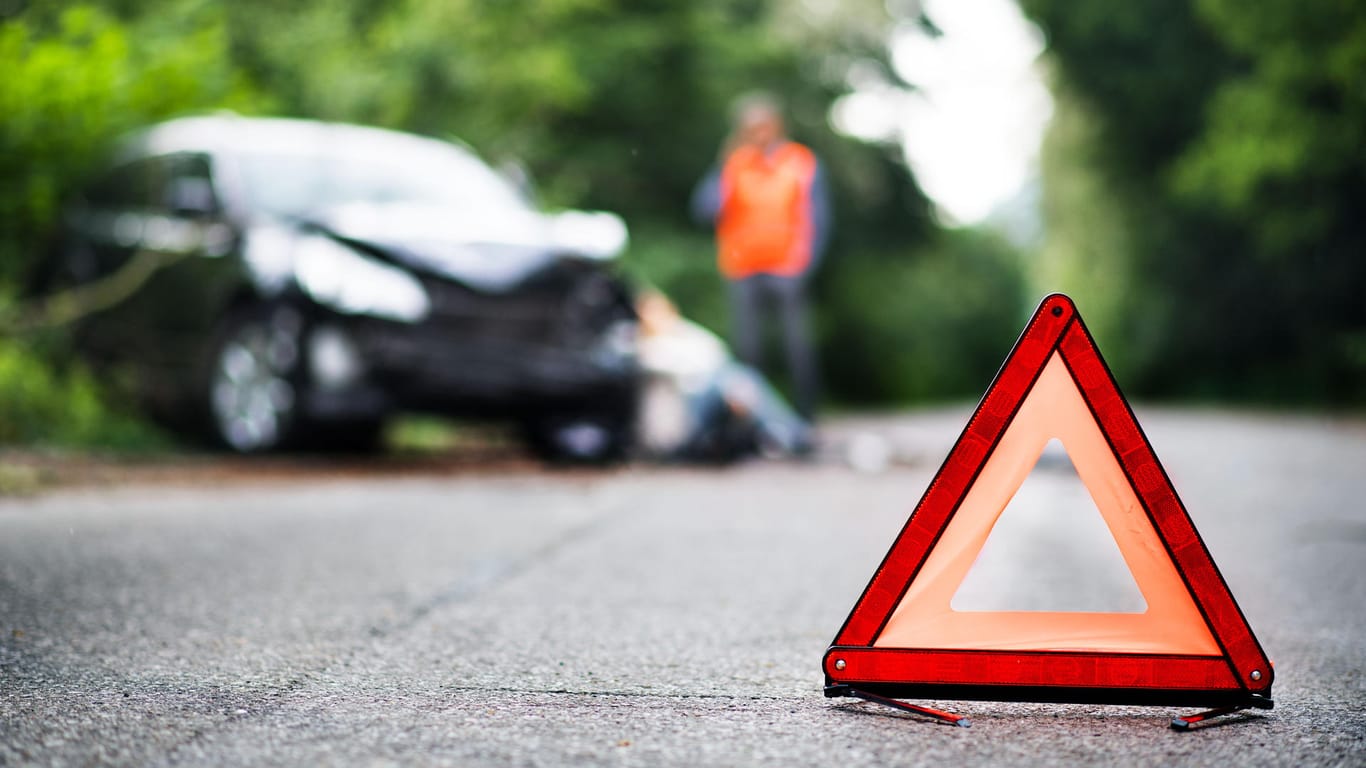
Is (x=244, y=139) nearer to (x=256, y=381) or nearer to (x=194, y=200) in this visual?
(x=194, y=200)

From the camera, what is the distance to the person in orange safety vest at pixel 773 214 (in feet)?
36.0

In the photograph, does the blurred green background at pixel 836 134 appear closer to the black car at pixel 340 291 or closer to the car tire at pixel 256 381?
the black car at pixel 340 291

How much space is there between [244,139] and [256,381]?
1.71 metres

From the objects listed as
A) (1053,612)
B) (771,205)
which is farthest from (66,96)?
(1053,612)

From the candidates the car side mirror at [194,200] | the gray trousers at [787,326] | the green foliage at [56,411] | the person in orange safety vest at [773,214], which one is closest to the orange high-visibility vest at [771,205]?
the person in orange safety vest at [773,214]

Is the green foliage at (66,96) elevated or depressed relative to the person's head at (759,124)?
elevated

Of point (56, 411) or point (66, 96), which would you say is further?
point (66, 96)

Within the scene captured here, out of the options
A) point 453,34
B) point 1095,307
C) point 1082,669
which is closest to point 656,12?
point 453,34

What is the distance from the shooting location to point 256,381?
28.8ft

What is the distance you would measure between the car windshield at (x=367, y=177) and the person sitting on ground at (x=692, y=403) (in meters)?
1.30

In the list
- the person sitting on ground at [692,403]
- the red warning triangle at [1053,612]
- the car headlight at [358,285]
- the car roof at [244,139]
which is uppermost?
the car roof at [244,139]

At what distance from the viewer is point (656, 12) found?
64.1 ft

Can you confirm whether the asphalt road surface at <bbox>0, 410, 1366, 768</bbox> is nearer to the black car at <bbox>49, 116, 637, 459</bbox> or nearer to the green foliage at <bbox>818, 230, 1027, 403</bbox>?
the black car at <bbox>49, 116, 637, 459</bbox>

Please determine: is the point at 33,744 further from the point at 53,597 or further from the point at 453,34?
the point at 453,34
